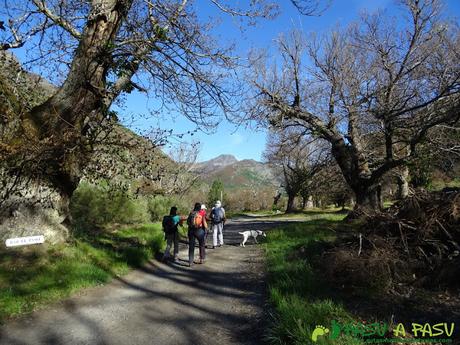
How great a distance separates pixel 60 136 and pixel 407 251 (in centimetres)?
743

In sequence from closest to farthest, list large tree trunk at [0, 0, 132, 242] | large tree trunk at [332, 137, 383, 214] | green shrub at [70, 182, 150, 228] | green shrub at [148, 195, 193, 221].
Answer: large tree trunk at [0, 0, 132, 242] → green shrub at [70, 182, 150, 228] → large tree trunk at [332, 137, 383, 214] → green shrub at [148, 195, 193, 221]

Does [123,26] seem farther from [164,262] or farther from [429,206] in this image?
[429,206]

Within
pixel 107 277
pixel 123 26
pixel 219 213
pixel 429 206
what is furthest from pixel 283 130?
pixel 107 277

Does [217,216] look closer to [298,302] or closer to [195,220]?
[195,220]

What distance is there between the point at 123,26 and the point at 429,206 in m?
9.08

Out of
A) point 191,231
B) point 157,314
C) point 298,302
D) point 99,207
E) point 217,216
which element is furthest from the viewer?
point 99,207

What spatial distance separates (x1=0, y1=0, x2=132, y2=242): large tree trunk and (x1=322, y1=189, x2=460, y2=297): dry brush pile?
629 centimetres

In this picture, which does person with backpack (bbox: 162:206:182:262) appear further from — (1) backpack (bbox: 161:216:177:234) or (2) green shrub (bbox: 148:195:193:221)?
(2) green shrub (bbox: 148:195:193:221)

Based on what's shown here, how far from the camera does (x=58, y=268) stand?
25.1ft

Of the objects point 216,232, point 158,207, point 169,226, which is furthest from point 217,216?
point 158,207

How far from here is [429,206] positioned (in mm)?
7547

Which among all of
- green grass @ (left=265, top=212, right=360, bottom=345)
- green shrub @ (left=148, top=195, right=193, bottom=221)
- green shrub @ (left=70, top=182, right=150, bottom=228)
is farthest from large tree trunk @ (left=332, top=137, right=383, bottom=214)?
green shrub @ (left=148, top=195, right=193, bottom=221)

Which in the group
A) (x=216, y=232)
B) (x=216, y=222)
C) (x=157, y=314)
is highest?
(x=216, y=222)

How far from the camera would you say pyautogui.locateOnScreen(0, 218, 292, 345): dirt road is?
5.16 metres
